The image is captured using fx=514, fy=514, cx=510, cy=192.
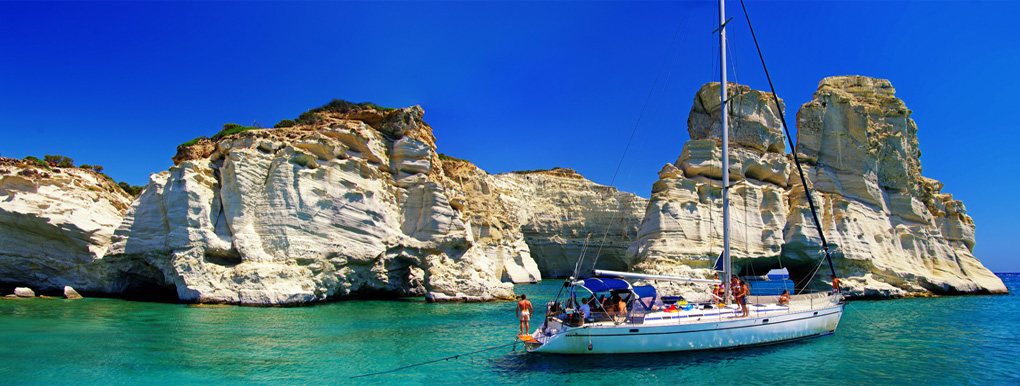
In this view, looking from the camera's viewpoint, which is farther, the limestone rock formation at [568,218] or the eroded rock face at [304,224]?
the limestone rock formation at [568,218]

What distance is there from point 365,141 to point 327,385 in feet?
66.2

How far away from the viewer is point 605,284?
14.5 m

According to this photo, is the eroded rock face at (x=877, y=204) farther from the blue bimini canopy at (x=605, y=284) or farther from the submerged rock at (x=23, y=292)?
the submerged rock at (x=23, y=292)

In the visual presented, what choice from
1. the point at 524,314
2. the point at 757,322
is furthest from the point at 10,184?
the point at 757,322

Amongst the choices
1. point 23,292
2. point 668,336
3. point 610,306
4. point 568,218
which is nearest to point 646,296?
point 610,306

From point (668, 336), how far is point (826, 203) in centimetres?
2661

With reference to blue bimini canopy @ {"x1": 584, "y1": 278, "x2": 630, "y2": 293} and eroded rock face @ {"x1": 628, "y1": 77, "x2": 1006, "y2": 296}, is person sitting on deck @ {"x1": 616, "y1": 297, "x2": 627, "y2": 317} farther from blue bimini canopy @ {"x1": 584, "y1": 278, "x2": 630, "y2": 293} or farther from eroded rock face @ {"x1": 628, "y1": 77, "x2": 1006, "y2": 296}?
eroded rock face @ {"x1": 628, "y1": 77, "x2": 1006, "y2": 296}

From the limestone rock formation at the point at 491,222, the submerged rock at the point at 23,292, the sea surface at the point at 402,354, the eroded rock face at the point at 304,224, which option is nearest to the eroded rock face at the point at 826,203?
the sea surface at the point at 402,354

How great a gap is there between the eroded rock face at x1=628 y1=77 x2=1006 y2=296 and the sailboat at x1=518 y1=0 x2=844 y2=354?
41.8 feet

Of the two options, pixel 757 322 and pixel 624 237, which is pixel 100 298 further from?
pixel 624 237

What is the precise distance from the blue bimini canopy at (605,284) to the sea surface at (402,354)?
1.93 m

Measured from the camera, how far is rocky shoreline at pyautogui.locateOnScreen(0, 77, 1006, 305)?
81.0 ft

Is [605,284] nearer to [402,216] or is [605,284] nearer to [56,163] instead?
[402,216]

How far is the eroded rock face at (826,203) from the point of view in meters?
31.6
